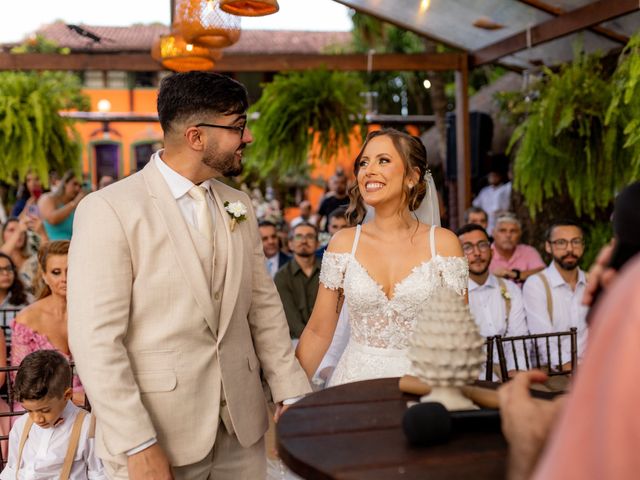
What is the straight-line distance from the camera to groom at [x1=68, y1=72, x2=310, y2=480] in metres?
2.29

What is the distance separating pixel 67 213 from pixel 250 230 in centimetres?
535

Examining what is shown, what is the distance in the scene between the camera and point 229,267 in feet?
8.41

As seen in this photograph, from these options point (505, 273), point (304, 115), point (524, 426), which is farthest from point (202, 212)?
point (304, 115)

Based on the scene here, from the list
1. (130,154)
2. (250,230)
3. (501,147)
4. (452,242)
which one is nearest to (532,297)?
(452,242)

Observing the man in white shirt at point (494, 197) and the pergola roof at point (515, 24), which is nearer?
the pergola roof at point (515, 24)

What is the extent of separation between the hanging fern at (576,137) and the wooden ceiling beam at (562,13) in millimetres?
599

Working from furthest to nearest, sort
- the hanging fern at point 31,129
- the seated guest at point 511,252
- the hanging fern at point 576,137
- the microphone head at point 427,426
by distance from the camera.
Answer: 1. the hanging fern at point 31,129
2. the seated guest at point 511,252
3. the hanging fern at point 576,137
4. the microphone head at point 427,426

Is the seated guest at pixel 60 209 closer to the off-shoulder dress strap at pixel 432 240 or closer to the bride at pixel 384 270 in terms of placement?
the bride at pixel 384 270

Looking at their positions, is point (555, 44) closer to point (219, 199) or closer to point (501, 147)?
point (501, 147)

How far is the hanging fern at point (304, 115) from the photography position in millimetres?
8930

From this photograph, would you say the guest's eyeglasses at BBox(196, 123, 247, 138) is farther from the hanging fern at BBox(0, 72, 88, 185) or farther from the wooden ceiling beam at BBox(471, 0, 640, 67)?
the hanging fern at BBox(0, 72, 88, 185)

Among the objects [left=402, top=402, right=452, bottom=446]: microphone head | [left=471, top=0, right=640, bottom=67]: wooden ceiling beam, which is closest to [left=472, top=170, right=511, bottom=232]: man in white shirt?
[left=471, top=0, right=640, bottom=67]: wooden ceiling beam

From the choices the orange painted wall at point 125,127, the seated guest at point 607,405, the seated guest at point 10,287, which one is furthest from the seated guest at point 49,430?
the orange painted wall at point 125,127

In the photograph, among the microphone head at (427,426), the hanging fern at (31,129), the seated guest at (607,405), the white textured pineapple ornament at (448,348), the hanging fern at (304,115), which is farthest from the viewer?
the hanging fern at (304,115)
